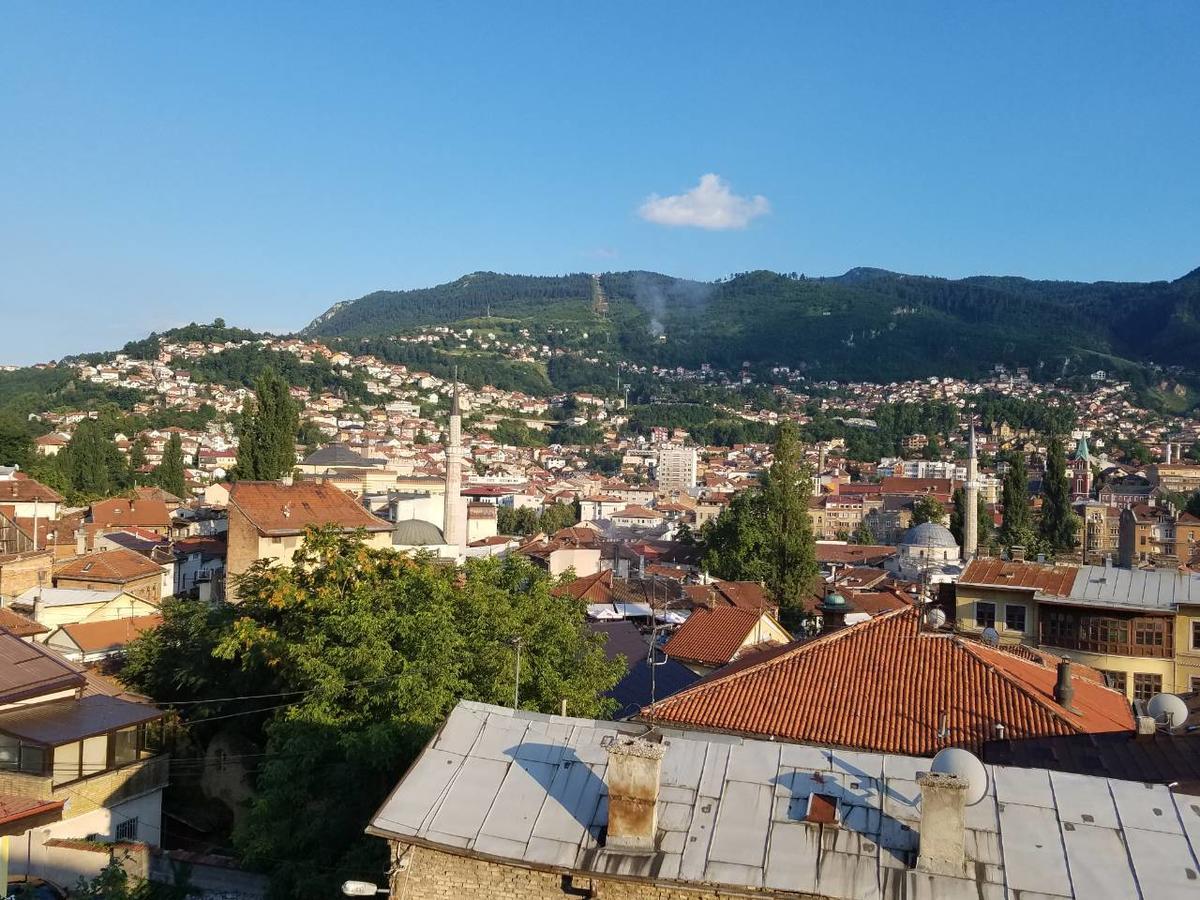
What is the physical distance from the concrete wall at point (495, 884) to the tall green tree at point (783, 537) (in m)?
24.8

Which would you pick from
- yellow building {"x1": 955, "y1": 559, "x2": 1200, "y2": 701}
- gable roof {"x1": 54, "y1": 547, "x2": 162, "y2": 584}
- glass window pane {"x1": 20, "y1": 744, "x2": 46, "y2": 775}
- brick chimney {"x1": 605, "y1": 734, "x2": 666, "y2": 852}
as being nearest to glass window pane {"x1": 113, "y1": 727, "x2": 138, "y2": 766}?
glass window pane {"x1": 20, "y1": 744, "x2": 46, "y2": 775}

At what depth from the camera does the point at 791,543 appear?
31266 mm

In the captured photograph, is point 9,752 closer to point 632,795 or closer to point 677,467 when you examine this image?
point 632,795

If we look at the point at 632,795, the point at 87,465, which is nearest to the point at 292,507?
the point at 632,795

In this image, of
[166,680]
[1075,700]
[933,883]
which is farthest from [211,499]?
[933,883]

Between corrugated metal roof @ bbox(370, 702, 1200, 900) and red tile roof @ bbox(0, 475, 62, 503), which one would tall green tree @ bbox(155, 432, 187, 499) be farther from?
corrugated metal roof @ bbox(370, 702, 1200, 900)

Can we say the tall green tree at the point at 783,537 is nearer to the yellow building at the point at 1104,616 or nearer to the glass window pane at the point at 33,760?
the yellow building at the point at 1104,616

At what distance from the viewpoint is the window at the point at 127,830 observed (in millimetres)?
12631

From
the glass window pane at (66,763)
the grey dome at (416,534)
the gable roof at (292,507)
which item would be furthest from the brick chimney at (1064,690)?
the grey dome at (416,534)

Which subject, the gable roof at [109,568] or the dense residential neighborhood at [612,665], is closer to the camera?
the dense residential neighborhood at [612,665]

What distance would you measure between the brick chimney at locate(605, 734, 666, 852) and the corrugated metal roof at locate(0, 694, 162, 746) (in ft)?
27.4

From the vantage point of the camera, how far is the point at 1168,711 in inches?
404

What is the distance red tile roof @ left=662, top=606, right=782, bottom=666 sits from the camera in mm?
17469

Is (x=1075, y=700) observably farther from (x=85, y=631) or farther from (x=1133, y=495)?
(x=1133, y=495)
